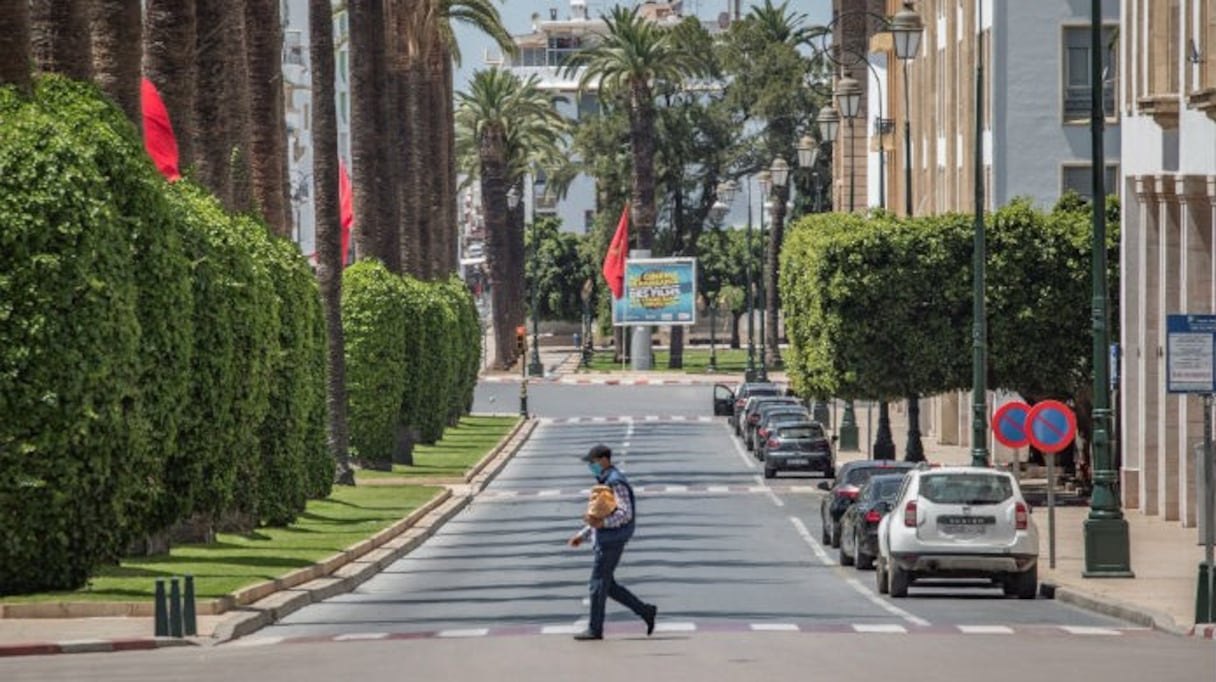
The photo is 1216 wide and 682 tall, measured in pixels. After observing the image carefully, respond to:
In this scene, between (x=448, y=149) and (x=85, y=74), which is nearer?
(x=85, y=74)

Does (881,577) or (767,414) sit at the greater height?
(767,414)

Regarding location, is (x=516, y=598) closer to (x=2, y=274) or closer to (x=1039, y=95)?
(x=2, y=274)

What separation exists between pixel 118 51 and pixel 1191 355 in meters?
15.1

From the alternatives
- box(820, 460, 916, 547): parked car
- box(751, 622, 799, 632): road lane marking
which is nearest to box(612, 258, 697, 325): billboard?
box(820, 460, 916, 547): parked car

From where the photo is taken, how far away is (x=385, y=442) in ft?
231

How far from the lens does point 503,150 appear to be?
146000 millimetres

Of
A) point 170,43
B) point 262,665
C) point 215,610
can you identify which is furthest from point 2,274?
point 170,43

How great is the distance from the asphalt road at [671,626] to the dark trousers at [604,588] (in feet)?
1.15

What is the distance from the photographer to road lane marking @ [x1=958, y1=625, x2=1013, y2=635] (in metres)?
28.5

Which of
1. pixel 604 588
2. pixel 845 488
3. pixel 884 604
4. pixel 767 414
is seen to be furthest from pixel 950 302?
pixel 604 588

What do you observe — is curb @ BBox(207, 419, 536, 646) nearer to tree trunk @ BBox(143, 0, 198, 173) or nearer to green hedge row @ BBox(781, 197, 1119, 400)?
tree trunk @ BBox(143, 0, 198, 173)

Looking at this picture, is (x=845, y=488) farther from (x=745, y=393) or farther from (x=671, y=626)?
(x=745, y=393)

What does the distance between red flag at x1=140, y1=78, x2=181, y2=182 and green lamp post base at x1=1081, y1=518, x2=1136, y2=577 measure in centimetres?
1364

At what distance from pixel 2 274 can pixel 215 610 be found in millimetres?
4083
